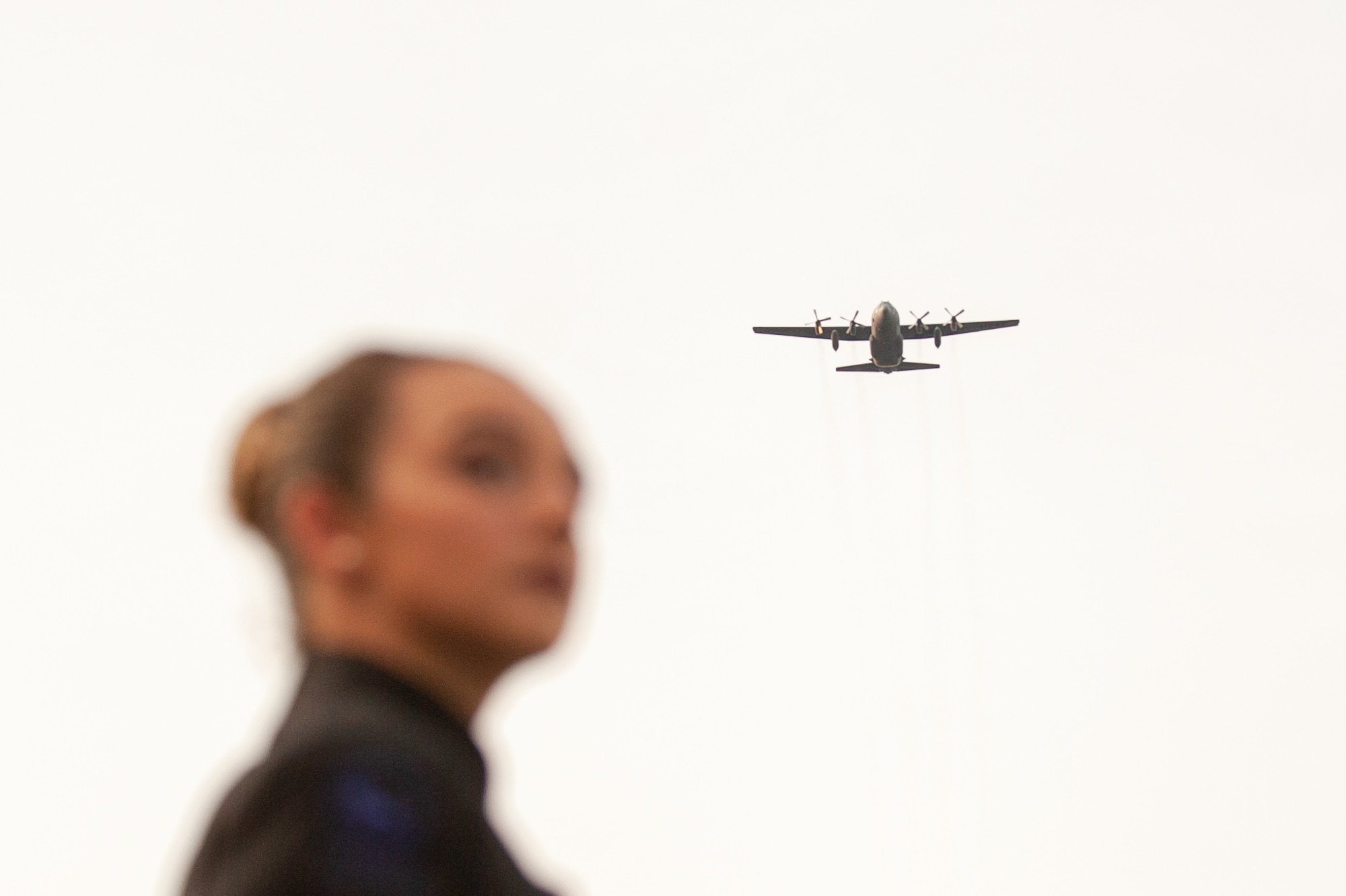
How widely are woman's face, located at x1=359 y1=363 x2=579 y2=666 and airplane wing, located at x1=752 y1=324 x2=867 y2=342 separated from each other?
2062 inches

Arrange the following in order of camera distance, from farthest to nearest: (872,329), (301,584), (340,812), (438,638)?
(872,329) < (301,584) < (438,638) < (340,812)

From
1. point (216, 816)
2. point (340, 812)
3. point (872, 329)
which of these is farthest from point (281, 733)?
point (872, 329)

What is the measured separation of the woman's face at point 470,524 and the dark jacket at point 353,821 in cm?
19

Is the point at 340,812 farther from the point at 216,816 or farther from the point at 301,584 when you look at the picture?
the point at 301,584

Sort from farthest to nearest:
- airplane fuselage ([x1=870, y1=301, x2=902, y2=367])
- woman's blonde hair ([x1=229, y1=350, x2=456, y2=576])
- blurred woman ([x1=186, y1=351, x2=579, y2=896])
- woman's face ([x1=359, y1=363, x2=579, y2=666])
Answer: airplane fuselage ([x1=870, y1=301, x2=902, y2=367])
woman's blonde hair ([x1=229, y1=350, x2=456, y2=576])
woman's face ([x1=359, y1=363, x2=579, y2=666])
blurred woman ([x1=186, y1=351, x2=579, y2=896])

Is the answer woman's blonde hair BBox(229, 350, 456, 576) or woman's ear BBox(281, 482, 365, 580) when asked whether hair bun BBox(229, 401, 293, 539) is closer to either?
woman's blonde hair BBox(229, 350, 456, 576)

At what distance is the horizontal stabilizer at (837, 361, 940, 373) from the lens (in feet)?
178

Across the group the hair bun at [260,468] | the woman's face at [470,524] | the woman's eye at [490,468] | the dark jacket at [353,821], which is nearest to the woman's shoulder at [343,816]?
the dark jacket at [353,821]

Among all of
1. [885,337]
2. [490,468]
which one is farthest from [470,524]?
[885,337]

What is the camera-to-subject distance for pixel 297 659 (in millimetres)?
2420

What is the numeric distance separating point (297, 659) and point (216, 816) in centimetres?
52

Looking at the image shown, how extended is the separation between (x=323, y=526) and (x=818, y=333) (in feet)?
175

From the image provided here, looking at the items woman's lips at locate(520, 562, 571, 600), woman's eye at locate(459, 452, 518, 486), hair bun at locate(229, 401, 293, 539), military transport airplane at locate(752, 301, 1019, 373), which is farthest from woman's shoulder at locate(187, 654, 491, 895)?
military transport airplane at locate(752, 301, 1019, 373)

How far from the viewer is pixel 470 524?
83.7 inches
